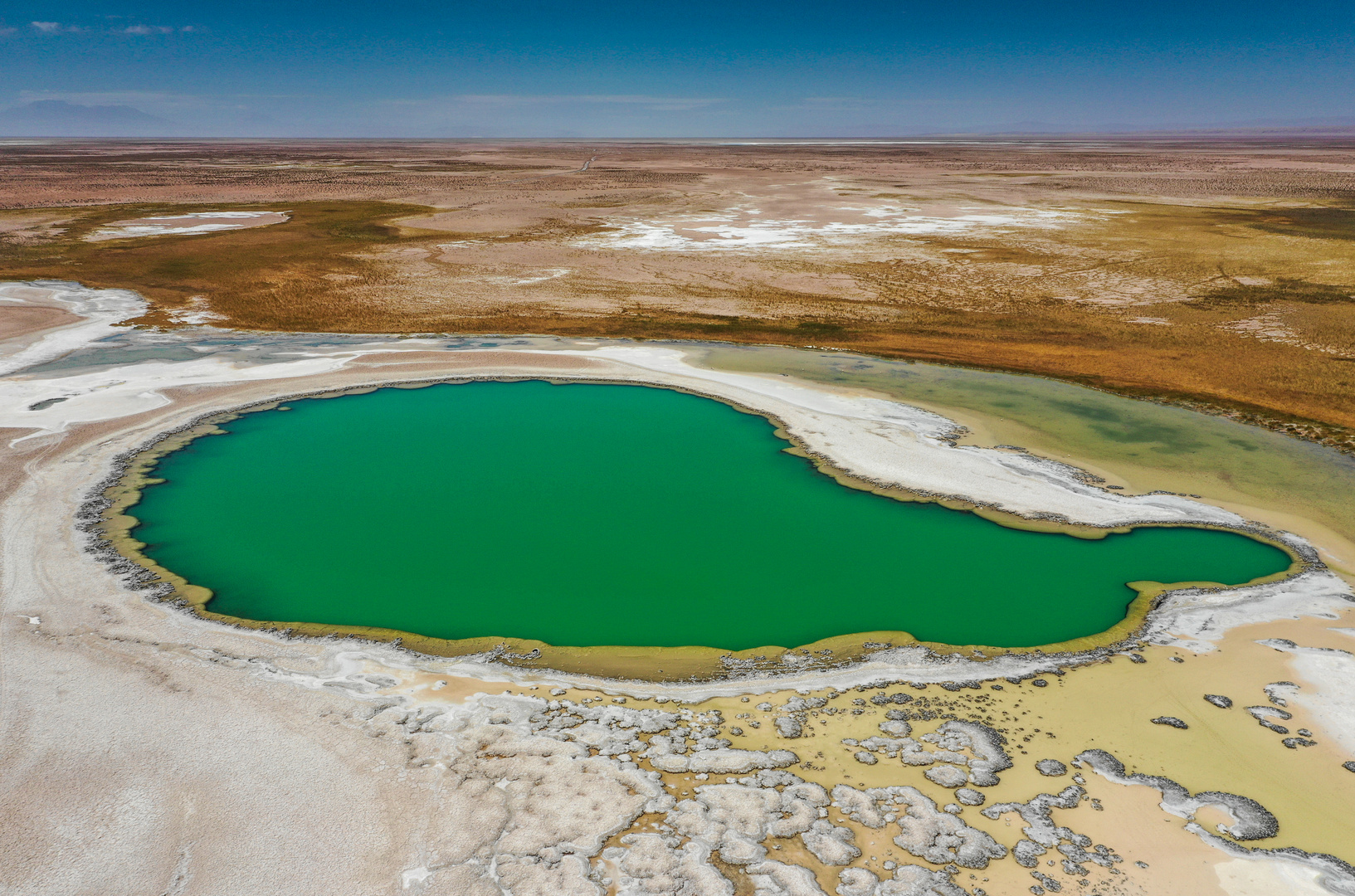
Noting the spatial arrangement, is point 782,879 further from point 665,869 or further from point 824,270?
point 824,270

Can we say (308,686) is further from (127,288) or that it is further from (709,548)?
(127,288)

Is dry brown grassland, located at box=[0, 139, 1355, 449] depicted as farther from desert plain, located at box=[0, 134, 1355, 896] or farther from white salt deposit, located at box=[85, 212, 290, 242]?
white salt deposit, located at box=[85, 212, 290, 242]

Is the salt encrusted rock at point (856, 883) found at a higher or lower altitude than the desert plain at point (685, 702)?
lower

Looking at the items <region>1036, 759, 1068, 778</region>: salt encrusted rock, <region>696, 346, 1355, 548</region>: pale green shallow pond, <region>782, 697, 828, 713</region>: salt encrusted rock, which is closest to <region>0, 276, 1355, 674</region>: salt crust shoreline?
<region>782, 697, 828, 713</region>: salt encrusted rock

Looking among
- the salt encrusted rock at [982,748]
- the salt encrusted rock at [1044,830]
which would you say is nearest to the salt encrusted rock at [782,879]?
the salt encrusted rock at [1044,830]

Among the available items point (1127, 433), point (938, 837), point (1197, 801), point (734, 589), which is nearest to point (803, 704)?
point (938, 837)

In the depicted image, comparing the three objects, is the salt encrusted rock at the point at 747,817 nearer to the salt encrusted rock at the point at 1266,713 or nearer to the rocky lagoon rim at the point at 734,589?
the rocky lagoon rim at the point at 734,589

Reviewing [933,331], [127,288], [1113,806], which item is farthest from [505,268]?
[1113,806]
